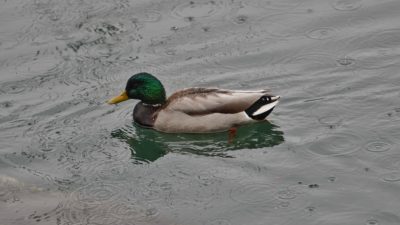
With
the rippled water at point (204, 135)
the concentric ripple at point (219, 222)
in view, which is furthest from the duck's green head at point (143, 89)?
the concentric ripple at point (219, 222)

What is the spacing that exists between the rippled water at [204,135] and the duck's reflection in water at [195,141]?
3cm

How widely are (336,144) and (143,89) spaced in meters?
2.71

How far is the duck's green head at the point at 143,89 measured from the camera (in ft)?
39.5

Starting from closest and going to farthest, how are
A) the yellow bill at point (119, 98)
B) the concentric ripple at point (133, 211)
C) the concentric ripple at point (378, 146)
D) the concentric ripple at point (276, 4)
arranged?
the concentric ripple at point (133, 211) < the concentric ripple at point (378, 146) < the yellow bill at point (119, 98) < the concentric ripple at point (276, 4)

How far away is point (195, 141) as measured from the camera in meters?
11.7

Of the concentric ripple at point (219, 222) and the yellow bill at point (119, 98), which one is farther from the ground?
the yellow bill at point (119, 98)

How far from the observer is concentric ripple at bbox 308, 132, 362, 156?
35.0ft

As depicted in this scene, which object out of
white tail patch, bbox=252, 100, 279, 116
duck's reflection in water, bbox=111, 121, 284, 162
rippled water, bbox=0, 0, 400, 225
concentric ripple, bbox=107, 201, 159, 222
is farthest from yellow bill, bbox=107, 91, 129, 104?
concentric ripple, bbox=107, 201, 159, 222

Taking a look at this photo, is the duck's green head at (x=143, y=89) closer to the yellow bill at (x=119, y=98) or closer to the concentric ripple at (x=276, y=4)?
the yellow bill at (x=119, y=98)

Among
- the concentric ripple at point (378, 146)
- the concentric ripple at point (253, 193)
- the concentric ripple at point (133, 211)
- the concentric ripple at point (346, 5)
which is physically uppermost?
the concentric ripple at point (346, 5)

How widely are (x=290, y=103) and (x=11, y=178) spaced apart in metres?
3.66

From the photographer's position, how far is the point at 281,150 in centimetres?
1094

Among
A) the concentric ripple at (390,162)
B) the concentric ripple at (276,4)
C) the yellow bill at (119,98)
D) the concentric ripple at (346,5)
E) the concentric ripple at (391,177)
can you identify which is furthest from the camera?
the concentric ripple at (276,4)

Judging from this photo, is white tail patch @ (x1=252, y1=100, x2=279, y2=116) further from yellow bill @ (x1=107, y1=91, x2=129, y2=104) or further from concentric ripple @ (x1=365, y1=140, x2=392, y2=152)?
yellow bill @ (x1=107, y1=91, x2=129, y2=104)
